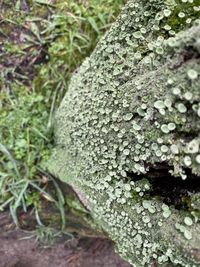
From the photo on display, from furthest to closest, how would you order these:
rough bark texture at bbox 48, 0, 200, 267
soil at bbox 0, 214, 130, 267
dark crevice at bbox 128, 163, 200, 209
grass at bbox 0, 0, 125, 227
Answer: soil at bbox 0, 214, 130, 267, grass at bbox 0, 0, 125, 227, dark crevice at bbox 128, 163, 200, 209, rough bark texture at bbox 48, 0, 200, 267

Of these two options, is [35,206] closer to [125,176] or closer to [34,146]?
[34,146]

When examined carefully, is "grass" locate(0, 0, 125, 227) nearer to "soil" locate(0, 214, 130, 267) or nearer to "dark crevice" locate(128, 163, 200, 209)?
"soil" locate(0, 214, 130, 267)

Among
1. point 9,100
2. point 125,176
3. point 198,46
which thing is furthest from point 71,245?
point 198,46

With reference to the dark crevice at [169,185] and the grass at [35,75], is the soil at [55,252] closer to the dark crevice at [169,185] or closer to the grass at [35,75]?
the grass at [35,75]

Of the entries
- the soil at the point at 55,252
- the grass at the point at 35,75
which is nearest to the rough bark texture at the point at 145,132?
the grass at the point at 35,75

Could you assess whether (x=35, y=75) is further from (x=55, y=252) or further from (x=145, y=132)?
(x=145, y=132)

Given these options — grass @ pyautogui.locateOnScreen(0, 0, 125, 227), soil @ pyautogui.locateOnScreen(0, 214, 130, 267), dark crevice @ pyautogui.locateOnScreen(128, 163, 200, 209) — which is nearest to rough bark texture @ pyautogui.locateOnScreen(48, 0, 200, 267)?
dark crevice @ pyautogui.locateOnScreen(128, 163, 200, 209)
